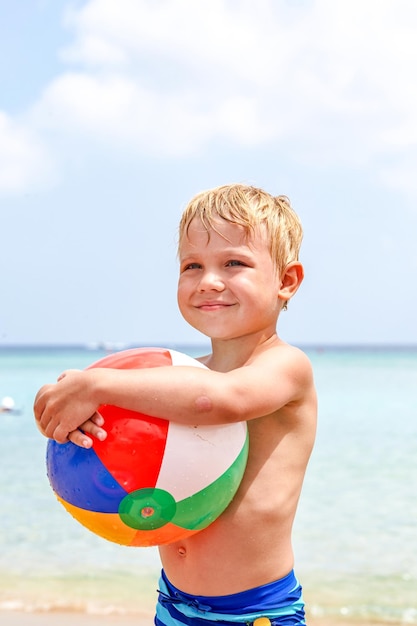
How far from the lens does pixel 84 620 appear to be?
17.2 feet

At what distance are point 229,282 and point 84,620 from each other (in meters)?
3.49

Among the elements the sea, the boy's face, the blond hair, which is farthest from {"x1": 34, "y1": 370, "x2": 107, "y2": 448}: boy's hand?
the sea

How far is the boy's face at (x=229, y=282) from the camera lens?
2.52 m

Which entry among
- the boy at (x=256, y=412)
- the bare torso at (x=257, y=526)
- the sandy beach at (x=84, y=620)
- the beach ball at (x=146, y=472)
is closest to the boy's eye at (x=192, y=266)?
the boy at (x=256, y=412)

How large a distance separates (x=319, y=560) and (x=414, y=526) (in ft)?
4.76

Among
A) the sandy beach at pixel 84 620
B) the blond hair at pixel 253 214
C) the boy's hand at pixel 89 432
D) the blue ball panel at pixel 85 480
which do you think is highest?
the blond hair at pixel 253 214

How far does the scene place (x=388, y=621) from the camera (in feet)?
17.9

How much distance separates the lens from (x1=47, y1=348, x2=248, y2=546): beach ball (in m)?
2.20

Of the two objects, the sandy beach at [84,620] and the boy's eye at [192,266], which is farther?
the sandy beach at [84,620]

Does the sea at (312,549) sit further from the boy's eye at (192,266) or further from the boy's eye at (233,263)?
the boy's eye at (233,263)

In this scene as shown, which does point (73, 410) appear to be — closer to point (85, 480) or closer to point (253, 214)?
point (85, 480)

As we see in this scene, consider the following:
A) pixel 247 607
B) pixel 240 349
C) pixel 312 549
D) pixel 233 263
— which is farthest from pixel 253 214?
pixel 312 549

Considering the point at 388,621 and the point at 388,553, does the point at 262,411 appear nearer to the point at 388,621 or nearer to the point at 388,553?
the point at 388,621

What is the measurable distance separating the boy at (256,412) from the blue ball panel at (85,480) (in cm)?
12
